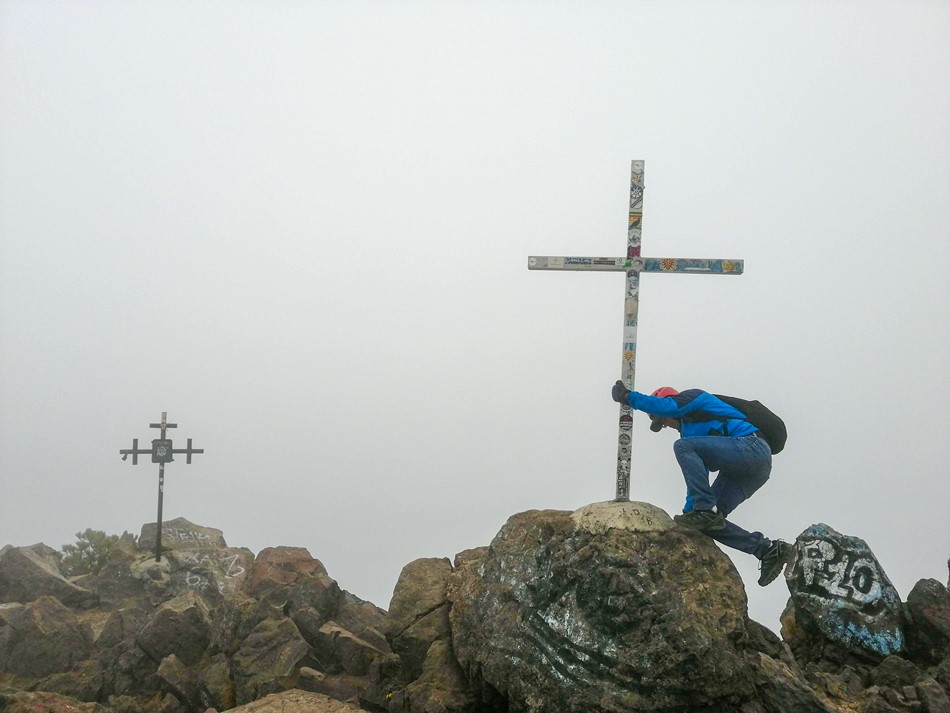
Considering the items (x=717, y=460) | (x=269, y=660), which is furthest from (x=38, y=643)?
(x=717, y=460)

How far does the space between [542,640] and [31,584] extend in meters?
11.8

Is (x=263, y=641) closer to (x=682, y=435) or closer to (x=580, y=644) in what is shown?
(x=580, y=644)

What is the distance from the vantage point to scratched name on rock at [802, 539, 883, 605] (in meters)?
9.88

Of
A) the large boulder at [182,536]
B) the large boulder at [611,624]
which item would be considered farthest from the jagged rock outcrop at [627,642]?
the large boulder at [182,536]

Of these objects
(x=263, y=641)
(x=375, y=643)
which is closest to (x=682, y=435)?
(x=375, y=643)

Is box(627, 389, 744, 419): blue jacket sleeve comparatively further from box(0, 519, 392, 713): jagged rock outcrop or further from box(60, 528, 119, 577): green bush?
box(60, 528, 119, 577): green bush

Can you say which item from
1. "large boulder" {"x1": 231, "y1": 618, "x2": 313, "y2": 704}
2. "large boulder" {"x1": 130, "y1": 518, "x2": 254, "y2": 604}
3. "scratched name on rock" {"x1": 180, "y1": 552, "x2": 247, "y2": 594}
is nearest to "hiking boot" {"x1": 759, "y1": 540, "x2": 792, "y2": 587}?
"large boulder" {"x1": 231, "y1": 618, "x2": 313, "y2": 704}

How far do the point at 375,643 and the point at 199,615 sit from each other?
2.81 meters

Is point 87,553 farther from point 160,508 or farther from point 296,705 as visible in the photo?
point 296,705

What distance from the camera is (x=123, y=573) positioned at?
642 inches

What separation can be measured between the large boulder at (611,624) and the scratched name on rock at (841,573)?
1.81m

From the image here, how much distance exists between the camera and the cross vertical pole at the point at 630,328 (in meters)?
9.71

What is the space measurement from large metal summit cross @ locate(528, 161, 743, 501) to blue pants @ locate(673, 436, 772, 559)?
1014 millimetres

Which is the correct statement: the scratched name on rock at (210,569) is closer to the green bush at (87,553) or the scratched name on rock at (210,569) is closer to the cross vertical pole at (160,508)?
the cross vertical pole at (160,508)
